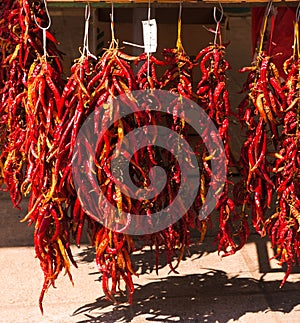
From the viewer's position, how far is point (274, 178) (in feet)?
13.7

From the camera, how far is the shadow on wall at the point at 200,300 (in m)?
4.48

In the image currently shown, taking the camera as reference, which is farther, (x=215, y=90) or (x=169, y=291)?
(x=169, y=291)

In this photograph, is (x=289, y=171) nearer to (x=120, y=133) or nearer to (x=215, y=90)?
(x=215, y=90)

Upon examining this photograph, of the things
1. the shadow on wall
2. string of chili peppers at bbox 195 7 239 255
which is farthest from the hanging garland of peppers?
the shadow on wall

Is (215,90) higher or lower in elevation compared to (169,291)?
higher

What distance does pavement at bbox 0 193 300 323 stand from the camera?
4.49m

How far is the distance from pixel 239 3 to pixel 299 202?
1.08 m

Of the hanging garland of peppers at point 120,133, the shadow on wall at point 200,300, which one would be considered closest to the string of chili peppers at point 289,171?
the hanging garland of peppers at point 120,133

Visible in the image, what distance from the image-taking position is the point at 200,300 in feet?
15.2

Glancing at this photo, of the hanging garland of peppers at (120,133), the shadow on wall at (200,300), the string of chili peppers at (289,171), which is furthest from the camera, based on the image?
the shadow on wall at (200,300)

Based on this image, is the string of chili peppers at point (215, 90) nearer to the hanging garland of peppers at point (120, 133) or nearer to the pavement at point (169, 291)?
the hanging garland of peppers at point (120, 133)

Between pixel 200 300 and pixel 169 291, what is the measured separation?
0.70ft

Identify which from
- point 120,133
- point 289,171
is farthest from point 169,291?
point 120,133

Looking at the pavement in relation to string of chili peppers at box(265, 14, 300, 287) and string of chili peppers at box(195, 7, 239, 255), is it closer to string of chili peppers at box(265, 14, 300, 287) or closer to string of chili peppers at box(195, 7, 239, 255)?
string of chili peppers at box(265, 14, 300, 287)
